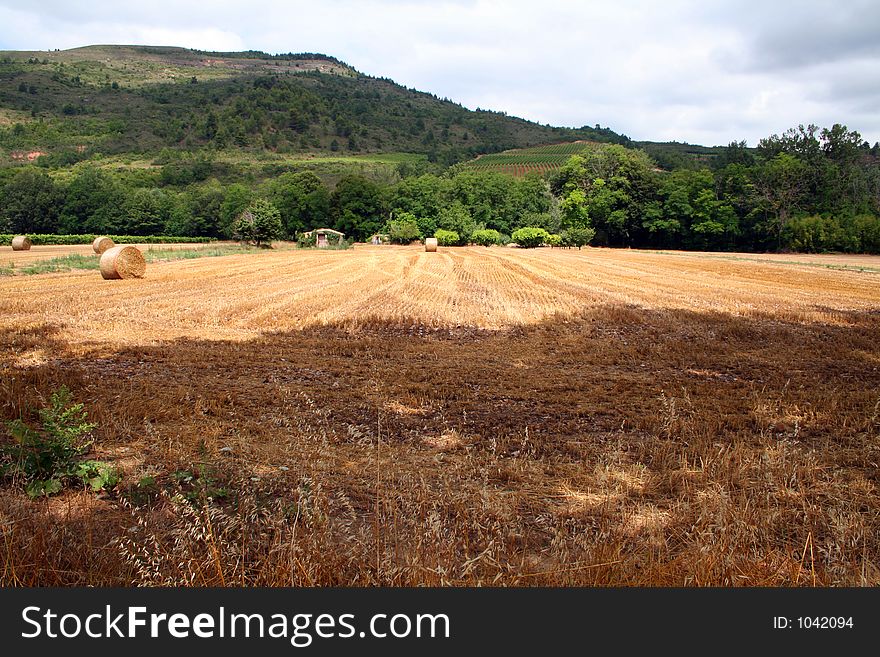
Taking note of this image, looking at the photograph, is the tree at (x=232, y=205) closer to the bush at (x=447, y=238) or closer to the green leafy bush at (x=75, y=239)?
the green leafy bush at (x=75, y=239)

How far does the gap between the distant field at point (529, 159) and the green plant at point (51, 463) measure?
14672cm

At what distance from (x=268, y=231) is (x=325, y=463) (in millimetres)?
60174

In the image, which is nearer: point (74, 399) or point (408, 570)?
point (408, 570)

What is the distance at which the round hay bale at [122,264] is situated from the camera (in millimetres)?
24766

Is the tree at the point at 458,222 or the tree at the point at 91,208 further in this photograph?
the tree at the point at 91,208

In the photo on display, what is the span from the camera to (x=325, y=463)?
5172 millimetres

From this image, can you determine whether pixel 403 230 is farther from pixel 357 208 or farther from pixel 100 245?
pixel 100 245

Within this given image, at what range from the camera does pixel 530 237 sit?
75.6 meters

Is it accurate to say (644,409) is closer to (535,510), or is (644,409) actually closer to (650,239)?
(535,510)

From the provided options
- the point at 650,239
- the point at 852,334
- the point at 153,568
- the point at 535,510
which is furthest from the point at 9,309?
the point at 650,239

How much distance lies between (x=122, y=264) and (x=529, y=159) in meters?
155

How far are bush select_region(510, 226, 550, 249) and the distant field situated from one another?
2883 inches

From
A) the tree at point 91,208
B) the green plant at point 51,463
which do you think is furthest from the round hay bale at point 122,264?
the tree at point 91,208

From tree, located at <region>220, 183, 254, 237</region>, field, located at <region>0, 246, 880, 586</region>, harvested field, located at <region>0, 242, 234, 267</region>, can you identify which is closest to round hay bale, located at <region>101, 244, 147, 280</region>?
field, located at <region>0, 246, 880, 586</region>
